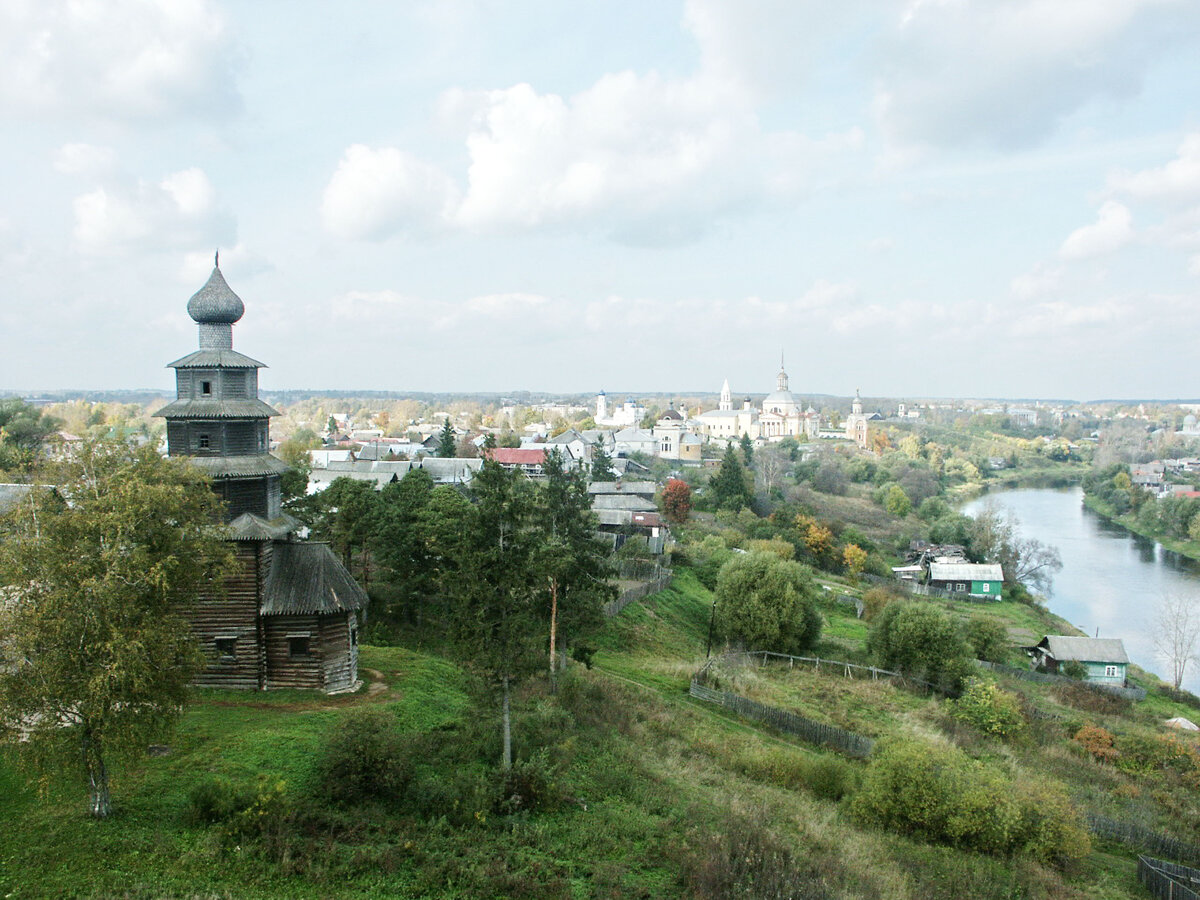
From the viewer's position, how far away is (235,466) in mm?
17750

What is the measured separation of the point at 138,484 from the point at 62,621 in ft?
6.45

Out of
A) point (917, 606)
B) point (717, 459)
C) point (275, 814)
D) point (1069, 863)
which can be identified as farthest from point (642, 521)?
point (717, 459)

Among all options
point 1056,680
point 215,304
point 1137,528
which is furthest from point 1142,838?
point 1137,528

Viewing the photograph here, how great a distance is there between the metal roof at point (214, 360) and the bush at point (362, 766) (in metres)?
9.07

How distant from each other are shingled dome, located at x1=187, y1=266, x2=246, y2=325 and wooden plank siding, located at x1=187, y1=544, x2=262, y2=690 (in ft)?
17.9

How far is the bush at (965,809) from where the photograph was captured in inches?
615

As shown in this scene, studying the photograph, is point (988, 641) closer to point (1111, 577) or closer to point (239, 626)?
point (1111, 577)

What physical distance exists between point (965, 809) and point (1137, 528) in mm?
79841

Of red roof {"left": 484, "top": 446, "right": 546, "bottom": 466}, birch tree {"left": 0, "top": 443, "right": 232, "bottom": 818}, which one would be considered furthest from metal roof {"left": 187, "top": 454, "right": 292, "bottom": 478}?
red roof {"left": 484, "top": 446, "right": 546, "bottom": 466}

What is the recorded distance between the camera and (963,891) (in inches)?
531

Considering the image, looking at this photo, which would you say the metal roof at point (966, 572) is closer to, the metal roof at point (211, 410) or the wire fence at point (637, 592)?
the wire fence at point (637, 592)

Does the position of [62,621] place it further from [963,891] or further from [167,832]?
[963,891]

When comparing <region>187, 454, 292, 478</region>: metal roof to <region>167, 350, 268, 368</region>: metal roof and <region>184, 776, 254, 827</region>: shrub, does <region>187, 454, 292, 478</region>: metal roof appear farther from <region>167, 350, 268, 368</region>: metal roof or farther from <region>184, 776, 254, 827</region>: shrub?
<region>184, 776, 254, 827</region>: shrub

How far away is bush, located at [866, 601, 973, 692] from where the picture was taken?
3024cm
